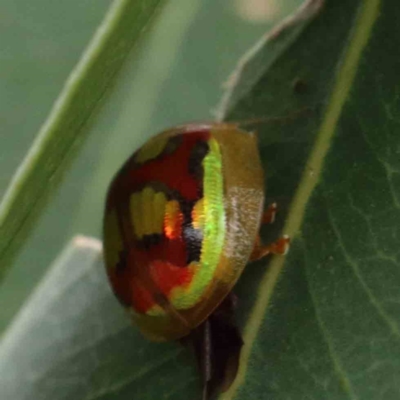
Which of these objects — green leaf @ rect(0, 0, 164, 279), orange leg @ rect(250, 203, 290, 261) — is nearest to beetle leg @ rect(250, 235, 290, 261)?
orange leg @ rect(250, 203, 290, 261)

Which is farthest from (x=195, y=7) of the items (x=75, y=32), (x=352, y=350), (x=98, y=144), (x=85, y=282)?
(x=352, y=350)

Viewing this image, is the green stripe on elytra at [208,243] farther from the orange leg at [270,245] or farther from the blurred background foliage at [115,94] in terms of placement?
the blurred background foliage at [115,94]

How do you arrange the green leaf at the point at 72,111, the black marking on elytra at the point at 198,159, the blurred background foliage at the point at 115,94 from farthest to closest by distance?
the blurred background foliage at the point at 115,94 < the black marking on elytra at the point at 198,159 < the green leaf at the point at 72,111

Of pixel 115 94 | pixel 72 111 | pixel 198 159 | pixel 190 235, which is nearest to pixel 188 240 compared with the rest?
pixel 190 235

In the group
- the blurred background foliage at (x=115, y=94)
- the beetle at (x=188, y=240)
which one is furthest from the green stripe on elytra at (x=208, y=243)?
the blurred background foliage at (x=115, y=94)

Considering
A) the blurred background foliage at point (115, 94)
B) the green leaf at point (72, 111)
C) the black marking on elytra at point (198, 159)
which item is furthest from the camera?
the blurred background foliage at point (115, 94)

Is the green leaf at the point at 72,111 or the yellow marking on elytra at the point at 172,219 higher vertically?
the green leaf at the point at 72,111

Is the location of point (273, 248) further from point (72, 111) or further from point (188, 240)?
point (72, 111)
